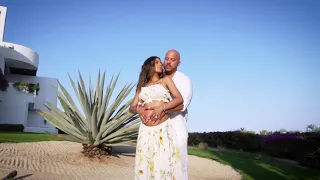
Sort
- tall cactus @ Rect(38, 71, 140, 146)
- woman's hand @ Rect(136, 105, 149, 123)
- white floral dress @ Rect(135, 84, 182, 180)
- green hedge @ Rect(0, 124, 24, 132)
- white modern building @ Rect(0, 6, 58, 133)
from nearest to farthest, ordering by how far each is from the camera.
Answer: white floral dress @ Rect(135, 84, 182, 180), woman's hand @ Rect(136, 105, 149, 123), tall cactus @ Rect(38, 71, 140, 146), green hedge @ Rect(0, 124, 24, 132), white modern building @ Rect(0, 6, 58, 133)

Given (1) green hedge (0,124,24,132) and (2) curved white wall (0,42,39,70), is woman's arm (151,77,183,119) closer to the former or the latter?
(1) green hedge (0,124,24,132)

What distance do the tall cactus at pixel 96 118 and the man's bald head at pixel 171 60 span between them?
3.99 meters

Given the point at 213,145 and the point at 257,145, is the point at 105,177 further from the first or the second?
the point at 213,145

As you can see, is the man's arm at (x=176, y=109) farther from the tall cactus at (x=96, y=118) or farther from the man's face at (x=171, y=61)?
the tall cactus at (x=96, y=118)

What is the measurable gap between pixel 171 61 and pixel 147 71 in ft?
0.94

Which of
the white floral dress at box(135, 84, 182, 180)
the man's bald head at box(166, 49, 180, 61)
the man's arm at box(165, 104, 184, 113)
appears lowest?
the white floral dress at box(135, 84, 182, 180)

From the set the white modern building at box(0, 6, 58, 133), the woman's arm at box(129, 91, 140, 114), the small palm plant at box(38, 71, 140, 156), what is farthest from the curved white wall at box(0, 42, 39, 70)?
the woman's arm at box(129, 91, 140, 114)

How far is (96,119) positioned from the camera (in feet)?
22.5

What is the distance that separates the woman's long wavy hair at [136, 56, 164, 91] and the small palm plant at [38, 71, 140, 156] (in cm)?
380

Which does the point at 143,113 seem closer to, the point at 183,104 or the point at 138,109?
the point at 138,109

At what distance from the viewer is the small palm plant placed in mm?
6805

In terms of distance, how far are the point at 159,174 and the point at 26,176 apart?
3425mm

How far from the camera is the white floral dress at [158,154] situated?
2625 mm

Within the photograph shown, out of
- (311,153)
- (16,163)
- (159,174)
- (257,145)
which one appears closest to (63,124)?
(16,163)
